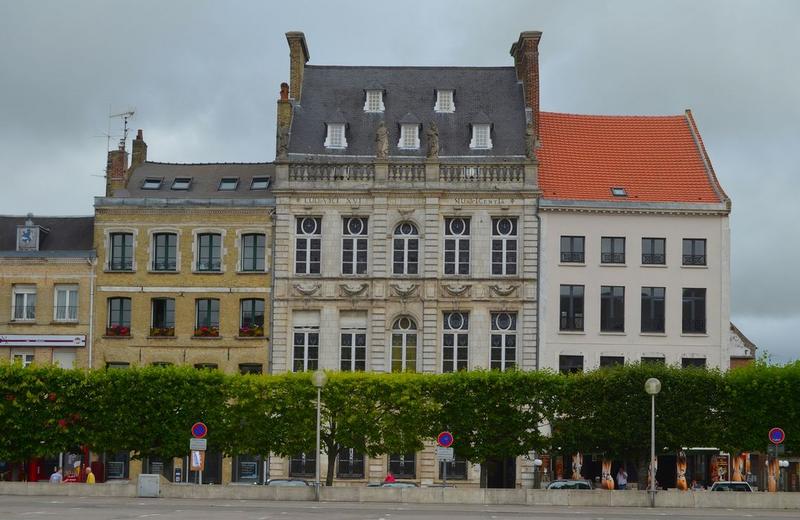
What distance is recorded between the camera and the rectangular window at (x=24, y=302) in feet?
217

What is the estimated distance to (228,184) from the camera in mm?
68938

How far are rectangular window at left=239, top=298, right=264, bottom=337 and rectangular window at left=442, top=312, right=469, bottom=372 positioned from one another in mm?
8754

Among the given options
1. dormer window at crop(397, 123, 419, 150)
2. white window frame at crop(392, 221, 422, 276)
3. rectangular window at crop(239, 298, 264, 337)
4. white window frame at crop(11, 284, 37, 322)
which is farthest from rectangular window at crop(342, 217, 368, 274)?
white window frame at crop(11, 284, 37, 322)

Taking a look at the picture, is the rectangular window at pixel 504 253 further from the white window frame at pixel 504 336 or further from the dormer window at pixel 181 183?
the dormer window at pixel 181 183

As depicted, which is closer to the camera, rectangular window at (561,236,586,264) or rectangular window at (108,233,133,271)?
rectangular window at (561,236,586,264)

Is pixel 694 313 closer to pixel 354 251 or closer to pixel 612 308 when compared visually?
pixel 612 308

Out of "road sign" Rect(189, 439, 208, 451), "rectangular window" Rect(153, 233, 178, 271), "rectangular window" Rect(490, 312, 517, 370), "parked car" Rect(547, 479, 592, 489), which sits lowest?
"parked car" Rect(547, 479, 592, 489)

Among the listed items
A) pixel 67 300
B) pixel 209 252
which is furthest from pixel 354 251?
pixel 67 300

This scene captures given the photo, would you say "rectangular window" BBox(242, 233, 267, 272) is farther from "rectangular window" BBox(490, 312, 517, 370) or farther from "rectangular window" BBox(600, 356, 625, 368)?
"rectangular window" BBox(600, 356, 625, 368)

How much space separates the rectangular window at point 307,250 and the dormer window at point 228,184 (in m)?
4.92

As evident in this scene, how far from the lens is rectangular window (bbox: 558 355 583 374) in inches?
2554

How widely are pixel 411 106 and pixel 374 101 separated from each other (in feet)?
6.23

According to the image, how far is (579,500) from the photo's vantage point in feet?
160

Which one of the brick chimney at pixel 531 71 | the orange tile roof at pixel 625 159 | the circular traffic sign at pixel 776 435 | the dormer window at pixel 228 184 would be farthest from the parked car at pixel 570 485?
the dormer window at pixel 228 184
